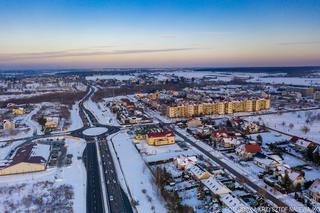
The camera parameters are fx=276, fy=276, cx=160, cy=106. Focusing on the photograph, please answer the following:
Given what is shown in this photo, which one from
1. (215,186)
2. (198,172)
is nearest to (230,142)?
(198,172)

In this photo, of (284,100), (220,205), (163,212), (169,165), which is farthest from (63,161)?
(284,100)

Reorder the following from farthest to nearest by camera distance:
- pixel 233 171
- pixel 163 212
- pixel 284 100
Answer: pixel 284 100, pixel 233 171, pixel 163 212

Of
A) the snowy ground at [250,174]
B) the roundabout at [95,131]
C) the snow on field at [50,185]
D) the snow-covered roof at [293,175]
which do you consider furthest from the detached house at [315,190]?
the roundabout at [95,131]

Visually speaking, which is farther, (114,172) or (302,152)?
(302,152)

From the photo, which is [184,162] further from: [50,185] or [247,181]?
[50,185]

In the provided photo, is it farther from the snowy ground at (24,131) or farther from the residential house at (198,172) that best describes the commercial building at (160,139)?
the snowy ground at (24,131)

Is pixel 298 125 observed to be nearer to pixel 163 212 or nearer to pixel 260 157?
pixel 260 157
